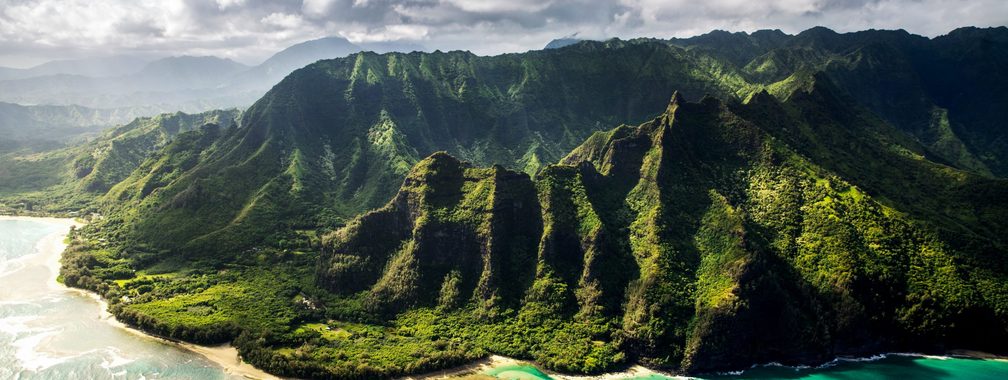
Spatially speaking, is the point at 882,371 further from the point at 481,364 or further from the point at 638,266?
the point at 481,364

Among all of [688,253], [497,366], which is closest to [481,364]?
[497,366]

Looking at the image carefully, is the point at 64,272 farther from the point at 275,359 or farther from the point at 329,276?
the point at 275,359

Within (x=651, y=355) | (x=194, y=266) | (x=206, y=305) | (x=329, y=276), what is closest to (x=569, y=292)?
(x=651, y=355)

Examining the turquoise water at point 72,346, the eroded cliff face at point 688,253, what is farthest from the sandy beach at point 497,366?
the turquoise water at point 72,346

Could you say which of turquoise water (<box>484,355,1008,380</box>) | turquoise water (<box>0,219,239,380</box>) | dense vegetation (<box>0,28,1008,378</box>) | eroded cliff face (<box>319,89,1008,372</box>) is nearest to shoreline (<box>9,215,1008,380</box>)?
turquoise water (<box>484,355,1008,380</box>)

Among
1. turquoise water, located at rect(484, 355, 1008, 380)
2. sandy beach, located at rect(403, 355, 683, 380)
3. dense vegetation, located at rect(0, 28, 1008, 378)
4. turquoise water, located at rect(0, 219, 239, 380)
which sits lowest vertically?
turquoise water, located at rect(0, 219, 239, 380)

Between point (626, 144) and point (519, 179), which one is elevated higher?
point (626, 144)

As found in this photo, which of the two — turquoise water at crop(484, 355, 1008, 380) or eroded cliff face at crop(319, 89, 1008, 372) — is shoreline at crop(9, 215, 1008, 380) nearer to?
turquoise water at crop(484, 355, 1008, 380)
